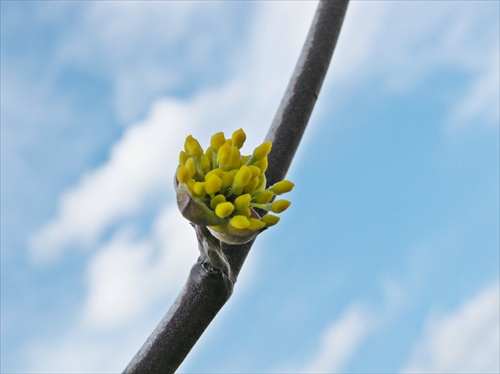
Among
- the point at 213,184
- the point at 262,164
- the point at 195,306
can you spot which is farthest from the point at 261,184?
the point at 195,306

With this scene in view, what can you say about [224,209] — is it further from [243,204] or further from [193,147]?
[193,147]

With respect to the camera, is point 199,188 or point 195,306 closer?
point 199,188

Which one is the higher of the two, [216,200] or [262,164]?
[262,164]

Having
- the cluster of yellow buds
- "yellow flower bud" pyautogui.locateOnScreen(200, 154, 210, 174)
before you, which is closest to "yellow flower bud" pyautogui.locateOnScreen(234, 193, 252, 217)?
the cluster of yellow buds

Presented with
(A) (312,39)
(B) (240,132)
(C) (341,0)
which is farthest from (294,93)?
(B) (240,132)

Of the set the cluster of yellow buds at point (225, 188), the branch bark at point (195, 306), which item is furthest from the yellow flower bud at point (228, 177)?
the branch bark at point (195, 306)

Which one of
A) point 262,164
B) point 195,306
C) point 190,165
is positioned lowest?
point 195,306

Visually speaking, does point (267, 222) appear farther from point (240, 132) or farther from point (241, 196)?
point (240, 132)

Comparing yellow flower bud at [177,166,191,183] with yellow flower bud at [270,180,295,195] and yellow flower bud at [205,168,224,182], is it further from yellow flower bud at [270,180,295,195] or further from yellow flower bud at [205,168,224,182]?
yellow flower bud at [270,180,295,195]
